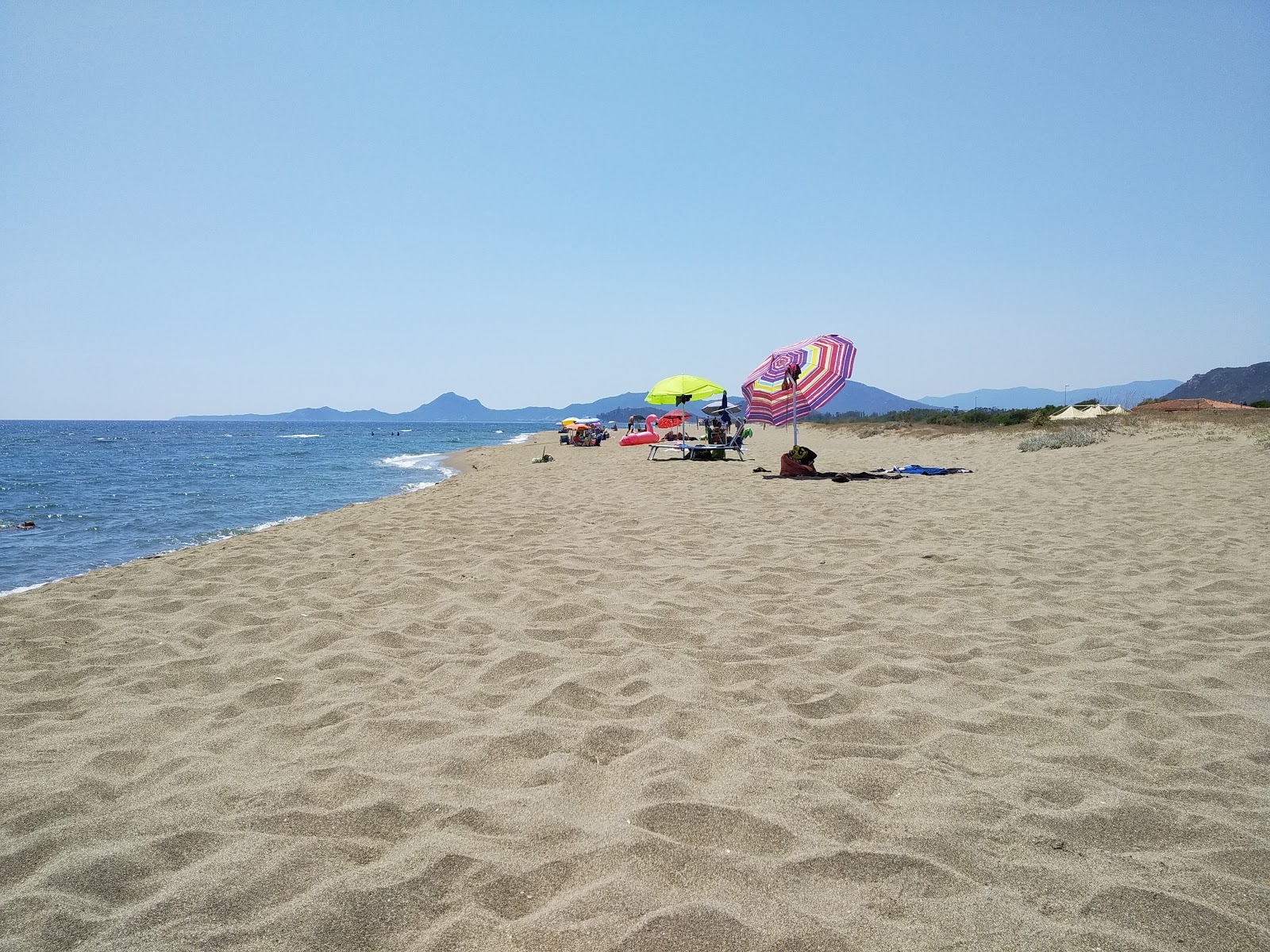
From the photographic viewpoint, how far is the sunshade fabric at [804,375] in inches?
473

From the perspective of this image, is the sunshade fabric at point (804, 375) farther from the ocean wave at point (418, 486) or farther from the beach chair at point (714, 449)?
the ocean wave at point (418, 486)

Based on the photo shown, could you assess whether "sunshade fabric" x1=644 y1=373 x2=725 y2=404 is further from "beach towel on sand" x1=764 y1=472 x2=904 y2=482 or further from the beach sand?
the beach sand

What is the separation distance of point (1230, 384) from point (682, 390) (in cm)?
7228

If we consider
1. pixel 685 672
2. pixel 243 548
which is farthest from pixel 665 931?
pixel 243 548

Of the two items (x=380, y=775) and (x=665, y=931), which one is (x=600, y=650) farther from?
(x=665, y=931)

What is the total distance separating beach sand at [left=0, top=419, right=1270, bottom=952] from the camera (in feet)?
5.68

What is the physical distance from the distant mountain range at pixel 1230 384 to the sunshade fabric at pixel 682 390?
6112cm

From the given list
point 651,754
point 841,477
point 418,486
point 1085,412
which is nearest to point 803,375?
point 841,477

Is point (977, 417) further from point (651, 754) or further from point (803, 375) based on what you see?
point (651, 754)

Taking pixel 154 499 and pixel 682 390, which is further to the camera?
pixel 682 390

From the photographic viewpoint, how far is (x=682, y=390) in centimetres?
1892

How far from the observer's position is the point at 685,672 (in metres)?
3.26

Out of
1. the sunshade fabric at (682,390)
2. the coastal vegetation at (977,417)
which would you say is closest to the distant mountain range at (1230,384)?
the coastal vegetation at (977,417)

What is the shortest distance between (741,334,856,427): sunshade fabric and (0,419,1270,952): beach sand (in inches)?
269
